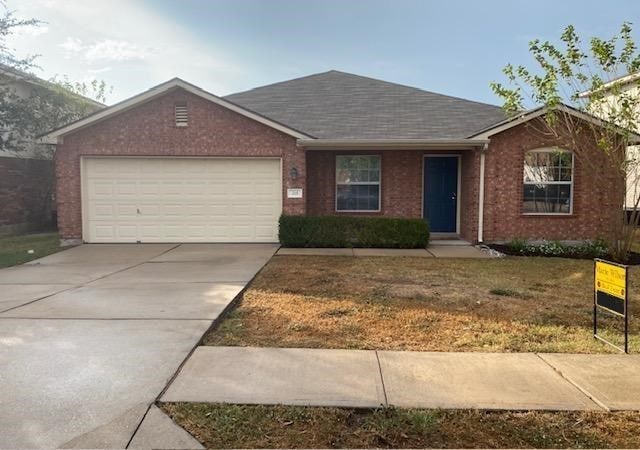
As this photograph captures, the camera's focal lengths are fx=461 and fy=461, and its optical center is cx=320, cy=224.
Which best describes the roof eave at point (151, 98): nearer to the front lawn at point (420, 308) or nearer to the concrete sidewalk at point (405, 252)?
the concrete sidewalk at point (405, 252)

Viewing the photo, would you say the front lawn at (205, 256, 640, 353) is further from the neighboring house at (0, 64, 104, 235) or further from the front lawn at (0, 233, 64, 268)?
the neighboring house at (0, 64, 104, 235)

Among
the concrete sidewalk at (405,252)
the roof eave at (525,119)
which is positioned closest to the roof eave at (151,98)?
the concrete sidewalk at (405,252)

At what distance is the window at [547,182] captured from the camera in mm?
12508

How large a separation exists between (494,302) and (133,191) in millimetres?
10217

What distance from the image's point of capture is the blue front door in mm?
14141

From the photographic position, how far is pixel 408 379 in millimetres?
3979

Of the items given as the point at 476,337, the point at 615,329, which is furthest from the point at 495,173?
the point at 476,337

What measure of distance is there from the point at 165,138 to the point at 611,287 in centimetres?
1118

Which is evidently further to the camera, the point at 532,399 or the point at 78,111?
the point at 78,111

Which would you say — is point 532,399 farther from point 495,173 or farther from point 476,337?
point 495,173

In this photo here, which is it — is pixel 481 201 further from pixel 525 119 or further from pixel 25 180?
pixel 25 180

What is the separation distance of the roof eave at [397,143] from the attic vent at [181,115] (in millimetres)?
3166

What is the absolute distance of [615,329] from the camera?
217 inches

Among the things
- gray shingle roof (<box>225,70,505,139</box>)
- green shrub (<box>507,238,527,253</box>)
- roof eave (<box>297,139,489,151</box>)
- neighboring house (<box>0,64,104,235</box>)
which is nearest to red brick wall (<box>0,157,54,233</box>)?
neighboring house (<box>0,64,104,235</box>)
